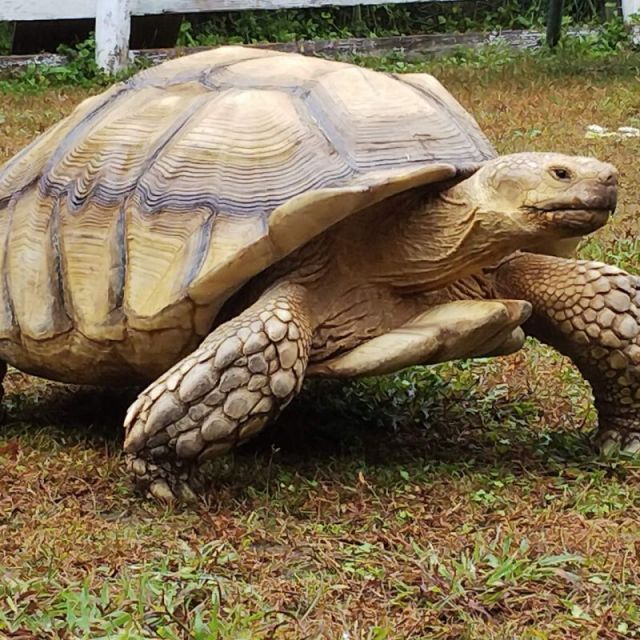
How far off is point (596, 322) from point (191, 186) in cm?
115

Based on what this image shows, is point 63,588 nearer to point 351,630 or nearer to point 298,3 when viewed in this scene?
point 351,630

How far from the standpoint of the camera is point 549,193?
318cm

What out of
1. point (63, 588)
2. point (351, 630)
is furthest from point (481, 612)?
point (63, 588)

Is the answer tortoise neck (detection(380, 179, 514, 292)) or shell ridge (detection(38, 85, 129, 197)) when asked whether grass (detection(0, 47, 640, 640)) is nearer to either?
tortoise neck (detection(380, 179, 514, 292))

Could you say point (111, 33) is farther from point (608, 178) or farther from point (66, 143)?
point (608, 178)

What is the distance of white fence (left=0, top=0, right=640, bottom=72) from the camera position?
10859 millimetres

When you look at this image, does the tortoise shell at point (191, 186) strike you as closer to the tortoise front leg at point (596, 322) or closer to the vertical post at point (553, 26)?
the tortoise front leg at point (596, 322)

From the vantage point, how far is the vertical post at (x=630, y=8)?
11.5 meters

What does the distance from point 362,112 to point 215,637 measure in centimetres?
164

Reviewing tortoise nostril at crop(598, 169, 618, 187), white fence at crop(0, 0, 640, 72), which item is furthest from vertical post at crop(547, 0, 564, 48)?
tortoise nostril at crop(598, 169, 618, 187)

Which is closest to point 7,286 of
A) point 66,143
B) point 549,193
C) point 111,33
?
point 66,143

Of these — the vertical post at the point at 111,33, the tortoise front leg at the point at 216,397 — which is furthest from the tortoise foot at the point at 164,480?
the vertical post at the point at 111,33

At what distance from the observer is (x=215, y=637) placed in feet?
7.52

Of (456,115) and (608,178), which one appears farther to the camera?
(456,115)
